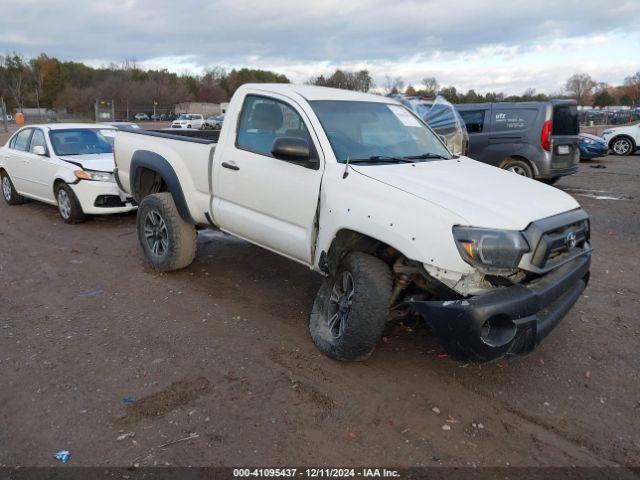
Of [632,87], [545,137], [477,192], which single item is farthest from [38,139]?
[632,87]

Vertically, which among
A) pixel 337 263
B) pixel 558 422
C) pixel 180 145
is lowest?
pixel 558 422

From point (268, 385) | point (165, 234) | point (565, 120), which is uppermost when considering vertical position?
point (565, 120)

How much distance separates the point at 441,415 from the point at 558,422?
0.71 meters

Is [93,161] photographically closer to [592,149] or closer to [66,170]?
[66,170]

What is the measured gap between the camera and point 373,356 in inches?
155

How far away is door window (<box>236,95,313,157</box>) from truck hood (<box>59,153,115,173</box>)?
3.95 m

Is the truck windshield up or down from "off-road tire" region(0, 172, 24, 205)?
up

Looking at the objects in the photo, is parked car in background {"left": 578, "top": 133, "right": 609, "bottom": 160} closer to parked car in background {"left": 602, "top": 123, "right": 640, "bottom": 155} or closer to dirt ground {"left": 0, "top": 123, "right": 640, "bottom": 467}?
parked car in background {"left": 602, "top": 123, "right": 640, "bottom": 155}

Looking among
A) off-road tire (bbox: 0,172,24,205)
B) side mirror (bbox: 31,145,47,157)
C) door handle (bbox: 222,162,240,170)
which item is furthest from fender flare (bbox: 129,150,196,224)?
off-road tire (bbox: 0,172,24,205)

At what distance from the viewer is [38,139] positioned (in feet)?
28.3

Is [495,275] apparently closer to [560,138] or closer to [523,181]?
[523,181]

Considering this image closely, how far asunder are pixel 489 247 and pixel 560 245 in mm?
671

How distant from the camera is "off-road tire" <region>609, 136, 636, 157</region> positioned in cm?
1933

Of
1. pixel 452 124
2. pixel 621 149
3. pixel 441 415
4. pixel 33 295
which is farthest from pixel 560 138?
pixel 621 149
